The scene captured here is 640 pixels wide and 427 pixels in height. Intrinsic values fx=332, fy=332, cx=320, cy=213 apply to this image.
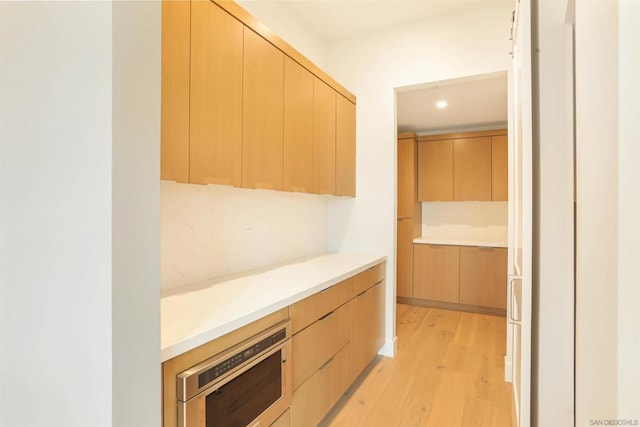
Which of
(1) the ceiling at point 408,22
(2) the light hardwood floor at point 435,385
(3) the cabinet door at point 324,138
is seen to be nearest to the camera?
(2) the light hardwood floor at point 435,385

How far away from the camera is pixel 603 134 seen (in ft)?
1.71

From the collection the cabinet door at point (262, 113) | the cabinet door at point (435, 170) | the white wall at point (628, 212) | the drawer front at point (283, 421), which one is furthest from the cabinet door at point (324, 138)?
the cabinet door at point (435, 170)

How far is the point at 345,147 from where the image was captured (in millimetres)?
2852

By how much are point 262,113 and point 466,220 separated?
4025 mm

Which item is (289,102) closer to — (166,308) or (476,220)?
(166,308)

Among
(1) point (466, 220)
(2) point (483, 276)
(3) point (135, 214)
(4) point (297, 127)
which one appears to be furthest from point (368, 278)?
(1) point (466, 220)

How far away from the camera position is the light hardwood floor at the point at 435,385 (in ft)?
6.84

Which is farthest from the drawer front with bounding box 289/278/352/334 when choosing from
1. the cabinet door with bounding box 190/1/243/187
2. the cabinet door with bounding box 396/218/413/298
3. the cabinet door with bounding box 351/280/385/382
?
the cabinet door with bounding box 396/218/413/298

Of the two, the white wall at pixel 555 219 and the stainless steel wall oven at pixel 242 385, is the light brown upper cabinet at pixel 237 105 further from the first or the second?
the white wall at pixel 555 219

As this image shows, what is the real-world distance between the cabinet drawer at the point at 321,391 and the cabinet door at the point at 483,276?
2676 millimetres

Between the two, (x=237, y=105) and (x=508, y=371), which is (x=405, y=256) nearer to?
(x=508, y=371)

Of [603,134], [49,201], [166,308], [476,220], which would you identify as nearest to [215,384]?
[166,308]

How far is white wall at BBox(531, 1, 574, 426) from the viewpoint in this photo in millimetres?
1279

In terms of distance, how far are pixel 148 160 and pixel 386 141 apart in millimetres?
2364
